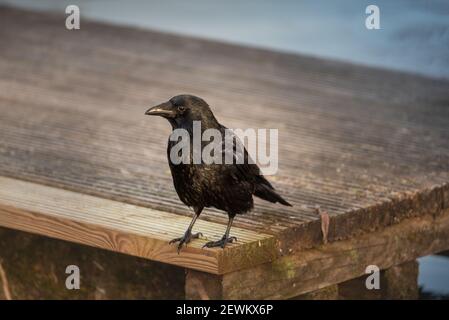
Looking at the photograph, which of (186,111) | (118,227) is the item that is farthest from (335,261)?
(186,111)

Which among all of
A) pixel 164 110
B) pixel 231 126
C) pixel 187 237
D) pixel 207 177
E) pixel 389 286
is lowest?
pixel 389 286

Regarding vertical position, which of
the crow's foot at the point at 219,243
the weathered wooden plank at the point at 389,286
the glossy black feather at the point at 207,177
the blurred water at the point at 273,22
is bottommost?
the weathered wooden plank at the point at 389,286

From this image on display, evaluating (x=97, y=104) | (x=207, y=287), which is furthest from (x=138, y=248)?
(x=97, y=104)

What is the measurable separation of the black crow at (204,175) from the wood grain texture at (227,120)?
29 centimetres

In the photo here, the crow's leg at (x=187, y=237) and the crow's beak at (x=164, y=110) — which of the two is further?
the crow's leg at (x=187, y=237)

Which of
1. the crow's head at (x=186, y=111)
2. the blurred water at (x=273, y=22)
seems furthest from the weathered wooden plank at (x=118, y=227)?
the blurred water at (x=273, y=22)

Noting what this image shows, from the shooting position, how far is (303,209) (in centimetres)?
513

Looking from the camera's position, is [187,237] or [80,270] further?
[80,270]

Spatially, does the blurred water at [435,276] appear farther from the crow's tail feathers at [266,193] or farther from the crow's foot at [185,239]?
the crow's foot at [185,239]

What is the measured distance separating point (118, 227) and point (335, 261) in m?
0.91

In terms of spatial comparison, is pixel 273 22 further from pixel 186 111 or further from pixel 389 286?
pixel 186 111

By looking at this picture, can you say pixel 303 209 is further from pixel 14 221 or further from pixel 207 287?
pixel 14 221

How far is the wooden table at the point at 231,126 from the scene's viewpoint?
4918mm

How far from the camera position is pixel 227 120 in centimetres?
686
